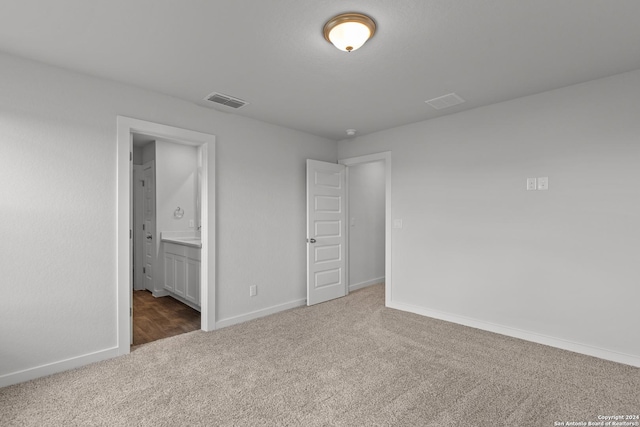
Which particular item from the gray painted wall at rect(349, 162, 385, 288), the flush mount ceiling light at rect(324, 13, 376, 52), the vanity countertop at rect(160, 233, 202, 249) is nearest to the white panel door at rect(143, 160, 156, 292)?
the vanity countertop at rect(160, 233, 202, 249)

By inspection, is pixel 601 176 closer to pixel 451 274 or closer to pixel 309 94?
pixel 451 274

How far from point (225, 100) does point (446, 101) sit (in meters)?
2.30

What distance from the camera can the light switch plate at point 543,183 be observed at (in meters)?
3.11

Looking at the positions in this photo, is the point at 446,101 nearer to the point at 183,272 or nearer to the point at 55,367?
the point at 183,272

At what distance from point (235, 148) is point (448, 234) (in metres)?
2.72

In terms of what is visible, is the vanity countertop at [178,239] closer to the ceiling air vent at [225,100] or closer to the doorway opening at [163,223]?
the doorway opening at [163,223]

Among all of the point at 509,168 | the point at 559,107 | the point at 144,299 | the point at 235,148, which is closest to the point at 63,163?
the point at 235,148

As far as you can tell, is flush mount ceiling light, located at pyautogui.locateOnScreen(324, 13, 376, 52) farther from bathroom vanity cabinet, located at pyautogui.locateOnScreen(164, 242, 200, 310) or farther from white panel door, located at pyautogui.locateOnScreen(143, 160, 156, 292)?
white panel door, located at pyautogui.locateOnScreen(143, 160, 156, 292)

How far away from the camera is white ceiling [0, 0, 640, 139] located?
1886 mm

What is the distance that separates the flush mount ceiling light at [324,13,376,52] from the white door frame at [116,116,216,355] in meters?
1.91

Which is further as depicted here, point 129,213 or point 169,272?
point 169,272

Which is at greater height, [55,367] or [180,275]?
[180,275]

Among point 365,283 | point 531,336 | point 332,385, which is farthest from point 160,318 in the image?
point 531,336

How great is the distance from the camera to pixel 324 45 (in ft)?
7.48
